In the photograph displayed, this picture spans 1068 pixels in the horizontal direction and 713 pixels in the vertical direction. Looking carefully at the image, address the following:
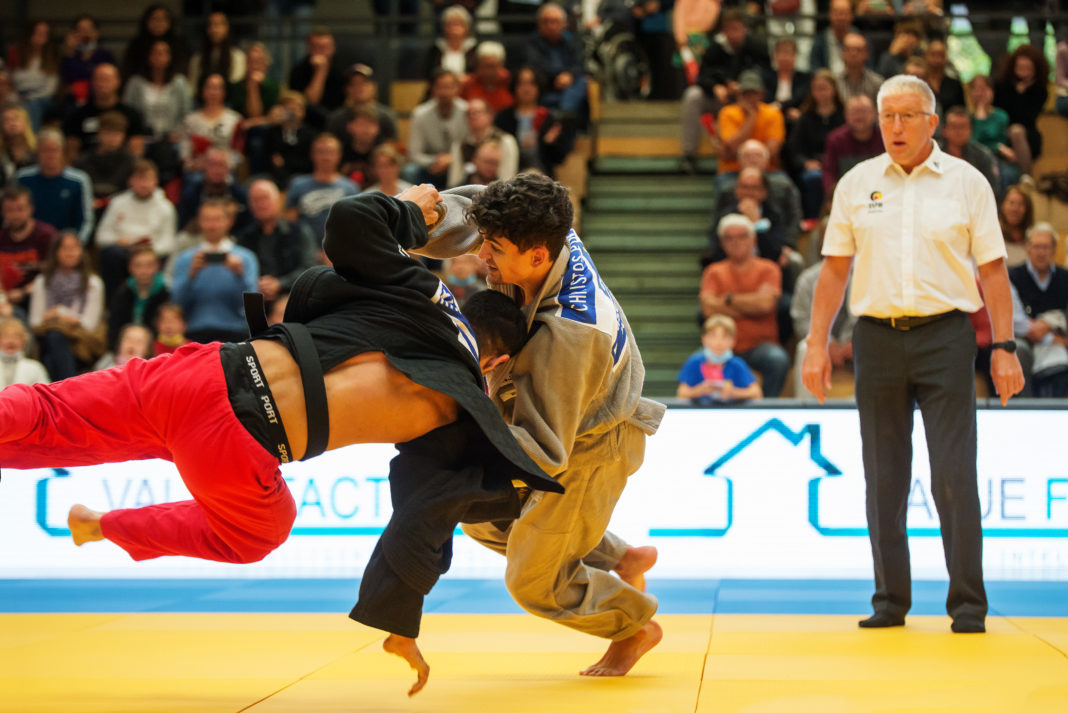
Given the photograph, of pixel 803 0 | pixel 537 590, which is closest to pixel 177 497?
pixel 537 590

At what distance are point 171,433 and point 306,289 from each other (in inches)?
19.5

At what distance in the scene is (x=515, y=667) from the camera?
12.9ft

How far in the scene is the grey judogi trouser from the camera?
11.5 feet

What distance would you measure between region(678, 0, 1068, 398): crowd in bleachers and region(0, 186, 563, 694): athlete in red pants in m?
3.94

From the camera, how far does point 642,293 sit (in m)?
9.46

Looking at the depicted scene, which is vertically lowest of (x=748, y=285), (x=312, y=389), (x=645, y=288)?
(x=645, y=288)

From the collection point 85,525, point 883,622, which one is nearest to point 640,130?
point 883,622

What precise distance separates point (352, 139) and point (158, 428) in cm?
703

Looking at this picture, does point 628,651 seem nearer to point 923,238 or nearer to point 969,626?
point 969,626

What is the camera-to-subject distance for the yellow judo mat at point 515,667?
10.8 feet

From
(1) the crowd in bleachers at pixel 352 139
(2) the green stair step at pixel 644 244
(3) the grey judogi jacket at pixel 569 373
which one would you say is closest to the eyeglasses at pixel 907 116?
(3) the grey judogi jacket at pixel 569 373

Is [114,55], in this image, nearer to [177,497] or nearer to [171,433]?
[177,497]

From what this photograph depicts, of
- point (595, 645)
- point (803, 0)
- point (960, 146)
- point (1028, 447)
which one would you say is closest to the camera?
point (595, 645)

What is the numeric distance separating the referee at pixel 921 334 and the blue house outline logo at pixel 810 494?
1.37 meters
